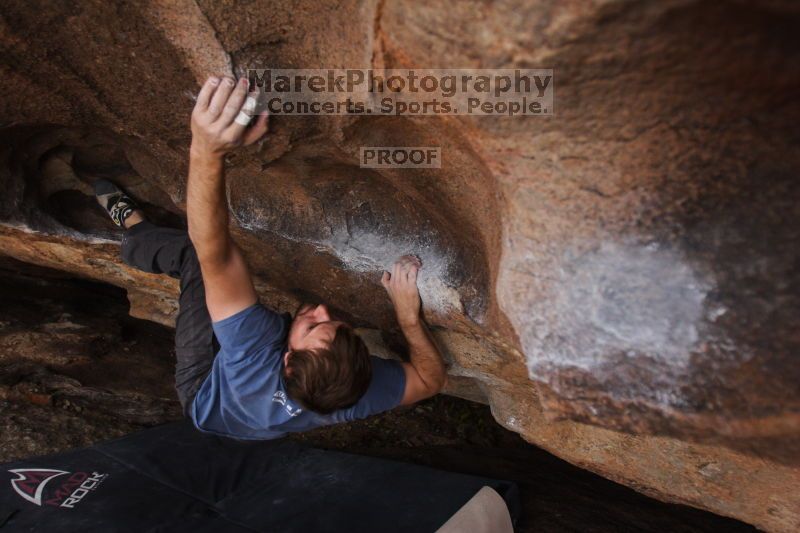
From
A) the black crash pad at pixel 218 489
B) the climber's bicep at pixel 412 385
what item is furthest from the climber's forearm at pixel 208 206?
the black crash pad at pixel 218 489

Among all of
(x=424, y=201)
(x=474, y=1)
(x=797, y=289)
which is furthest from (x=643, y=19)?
(x=424, y=201)

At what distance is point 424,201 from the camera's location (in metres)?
1.85

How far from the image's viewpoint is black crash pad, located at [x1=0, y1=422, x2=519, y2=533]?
2.48m

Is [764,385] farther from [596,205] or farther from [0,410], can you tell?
[0,410]

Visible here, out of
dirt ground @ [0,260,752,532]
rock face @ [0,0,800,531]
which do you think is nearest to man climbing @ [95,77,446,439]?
rock face @ [0,0,800,531]

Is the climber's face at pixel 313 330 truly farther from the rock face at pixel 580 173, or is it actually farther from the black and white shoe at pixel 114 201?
the black and white shoe at pixel 114 201

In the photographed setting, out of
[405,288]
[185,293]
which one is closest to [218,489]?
[185,293]

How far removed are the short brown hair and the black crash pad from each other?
0.92m

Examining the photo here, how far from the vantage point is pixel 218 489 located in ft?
9.24

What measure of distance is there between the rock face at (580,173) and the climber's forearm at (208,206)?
248mm

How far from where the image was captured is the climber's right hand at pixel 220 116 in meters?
1.43

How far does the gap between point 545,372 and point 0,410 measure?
2885 mm

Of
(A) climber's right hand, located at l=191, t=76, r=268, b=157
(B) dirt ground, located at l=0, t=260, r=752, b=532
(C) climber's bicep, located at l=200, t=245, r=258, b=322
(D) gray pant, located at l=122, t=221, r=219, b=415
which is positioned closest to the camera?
(A) climber's right hand, located at l=191, t=76, r=268, b=157

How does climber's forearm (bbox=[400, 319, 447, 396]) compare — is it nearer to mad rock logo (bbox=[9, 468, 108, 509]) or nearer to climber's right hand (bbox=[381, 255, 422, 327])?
climber's right hand (bbox=[381, 255, 422, 327])
